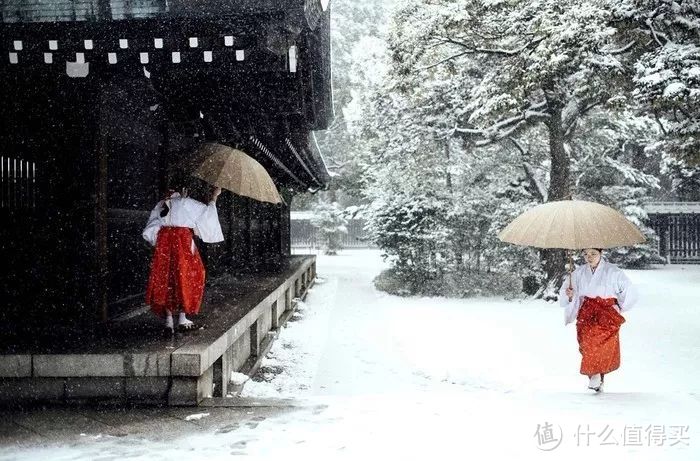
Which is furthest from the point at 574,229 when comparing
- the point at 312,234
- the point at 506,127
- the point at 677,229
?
the point at 312,234

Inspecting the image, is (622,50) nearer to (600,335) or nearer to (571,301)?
(571,301)

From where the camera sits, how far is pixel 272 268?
1380 cm

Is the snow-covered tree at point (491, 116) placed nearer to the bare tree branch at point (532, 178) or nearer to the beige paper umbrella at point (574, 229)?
the bare tree branch at point (532, 178)

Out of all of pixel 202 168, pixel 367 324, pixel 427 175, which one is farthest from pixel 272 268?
pixel 202 168

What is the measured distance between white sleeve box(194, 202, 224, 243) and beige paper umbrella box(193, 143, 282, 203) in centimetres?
27

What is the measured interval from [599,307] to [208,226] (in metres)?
3.65

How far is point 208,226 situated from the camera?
5.48m

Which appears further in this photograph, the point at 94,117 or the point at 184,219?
the point at 94,117

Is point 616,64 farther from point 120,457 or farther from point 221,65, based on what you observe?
point 120,457

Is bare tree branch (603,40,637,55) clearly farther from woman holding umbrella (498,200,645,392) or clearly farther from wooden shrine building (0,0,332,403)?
woman holding umbrella (498,200,645,392)

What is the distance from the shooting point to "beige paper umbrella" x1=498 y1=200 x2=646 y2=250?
507 centimetres

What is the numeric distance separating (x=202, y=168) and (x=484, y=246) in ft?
41.9

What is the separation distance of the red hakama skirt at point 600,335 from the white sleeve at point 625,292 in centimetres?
7

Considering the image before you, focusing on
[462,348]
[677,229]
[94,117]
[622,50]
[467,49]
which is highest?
[467,49]
